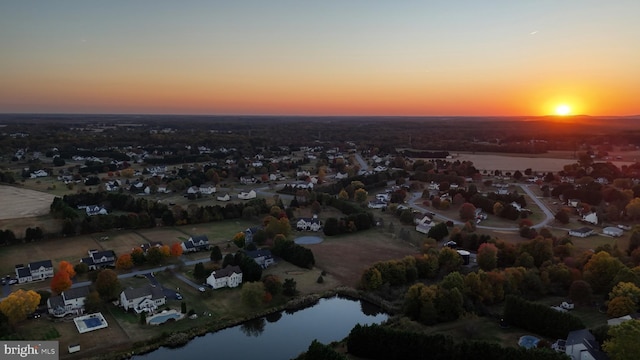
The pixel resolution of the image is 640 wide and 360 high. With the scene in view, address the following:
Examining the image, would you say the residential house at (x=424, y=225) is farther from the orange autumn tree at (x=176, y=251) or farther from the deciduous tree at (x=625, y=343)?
the deciduous tree at (x=625, y=343)

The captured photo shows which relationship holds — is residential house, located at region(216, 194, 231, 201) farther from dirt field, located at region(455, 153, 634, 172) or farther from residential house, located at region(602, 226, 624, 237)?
dirt field, located at region(455, 153, 634, 172)

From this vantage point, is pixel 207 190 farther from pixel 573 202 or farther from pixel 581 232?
pixel 573 202

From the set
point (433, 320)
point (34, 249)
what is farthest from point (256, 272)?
point (34, 249)

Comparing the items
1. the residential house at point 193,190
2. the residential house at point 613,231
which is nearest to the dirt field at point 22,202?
the residential house at point 193,190

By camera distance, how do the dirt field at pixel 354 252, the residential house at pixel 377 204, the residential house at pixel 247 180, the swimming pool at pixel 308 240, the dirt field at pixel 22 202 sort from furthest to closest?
the residential house at pixel 247 180, the residential house at pixel 377 204, the dirt field at pixel 22 202, the swimming pool at pixel 308 240, the dirt field at pixel 354 252

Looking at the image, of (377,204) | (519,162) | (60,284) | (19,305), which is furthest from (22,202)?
(519,162)

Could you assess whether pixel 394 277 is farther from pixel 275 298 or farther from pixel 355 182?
pixel 355 182
